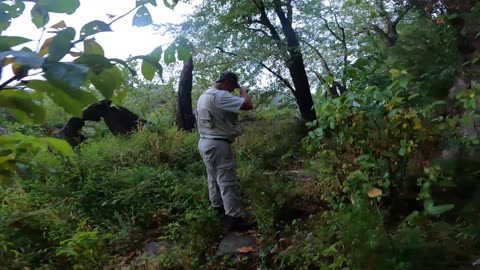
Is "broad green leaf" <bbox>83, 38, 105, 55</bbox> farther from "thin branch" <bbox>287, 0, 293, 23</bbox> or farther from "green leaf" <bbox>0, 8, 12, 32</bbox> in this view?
"thin branch" <bbox>287, 0, 293, 23</bbox>

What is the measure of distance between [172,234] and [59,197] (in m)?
1.97

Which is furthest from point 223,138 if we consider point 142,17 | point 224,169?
point 142,17

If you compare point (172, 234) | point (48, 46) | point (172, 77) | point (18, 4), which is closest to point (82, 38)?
point (48, 46)

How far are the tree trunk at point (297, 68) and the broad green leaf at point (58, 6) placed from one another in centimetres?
898

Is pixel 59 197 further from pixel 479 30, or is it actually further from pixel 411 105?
pixel 479 30

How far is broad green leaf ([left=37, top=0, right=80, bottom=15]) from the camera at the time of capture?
3.34 ft

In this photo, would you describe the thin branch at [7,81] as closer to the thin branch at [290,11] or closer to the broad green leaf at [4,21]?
the broad green leaf at [4,21]

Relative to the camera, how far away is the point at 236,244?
16.1 feet

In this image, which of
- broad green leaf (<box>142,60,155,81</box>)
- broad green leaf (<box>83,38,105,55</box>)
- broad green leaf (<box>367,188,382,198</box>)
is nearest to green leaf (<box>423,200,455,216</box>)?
broad green leaf (<box>367,188,382,198</box>)

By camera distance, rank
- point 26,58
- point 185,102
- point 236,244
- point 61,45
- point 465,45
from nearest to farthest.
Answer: point 26,58, point 61,45, point 236,244, point 465,45, point 185,102

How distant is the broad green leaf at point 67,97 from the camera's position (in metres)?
0.97

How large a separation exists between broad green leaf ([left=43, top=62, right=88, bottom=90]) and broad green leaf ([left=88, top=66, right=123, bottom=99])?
13 cm

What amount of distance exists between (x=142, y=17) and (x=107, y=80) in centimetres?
20

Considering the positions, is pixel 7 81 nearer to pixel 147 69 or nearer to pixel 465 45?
pixel 147 69
